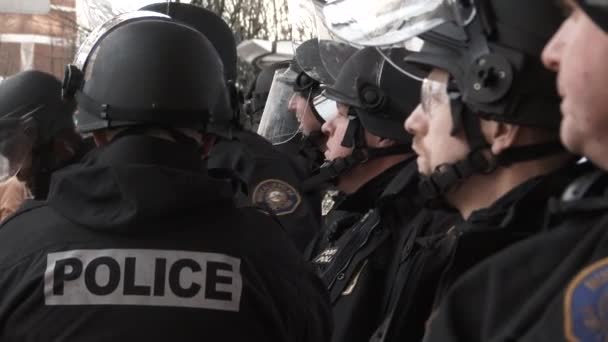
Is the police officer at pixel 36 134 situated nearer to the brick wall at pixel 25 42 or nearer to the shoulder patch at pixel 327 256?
the shoulder patch at pixel 327 256

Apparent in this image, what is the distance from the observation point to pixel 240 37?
13.0 m

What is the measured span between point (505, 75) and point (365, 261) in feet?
3.92

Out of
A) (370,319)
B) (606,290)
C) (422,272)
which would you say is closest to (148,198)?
(422,272)

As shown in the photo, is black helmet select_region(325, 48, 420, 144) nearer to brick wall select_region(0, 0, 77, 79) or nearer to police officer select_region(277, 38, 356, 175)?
police officer select_region(277, 38, 356, 175)

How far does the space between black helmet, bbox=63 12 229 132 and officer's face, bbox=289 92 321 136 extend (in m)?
2.76

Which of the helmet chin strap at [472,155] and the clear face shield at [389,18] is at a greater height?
the clear face shield at [389,18]

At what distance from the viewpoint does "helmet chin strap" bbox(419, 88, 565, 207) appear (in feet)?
9.00

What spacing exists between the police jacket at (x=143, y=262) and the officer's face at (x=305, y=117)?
3.09m

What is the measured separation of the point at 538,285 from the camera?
5.58ft

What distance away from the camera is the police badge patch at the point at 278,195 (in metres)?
5.20

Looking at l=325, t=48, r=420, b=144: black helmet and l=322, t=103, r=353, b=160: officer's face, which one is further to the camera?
l=322, t=103, r=353, b=160: officer's face

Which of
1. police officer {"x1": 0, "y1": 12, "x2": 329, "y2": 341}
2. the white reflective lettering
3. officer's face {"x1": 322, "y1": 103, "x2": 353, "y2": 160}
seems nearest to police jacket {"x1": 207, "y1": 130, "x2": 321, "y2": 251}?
officer's face {"x1": 322, "y1": 103, "x2": 353, "y2": 160}

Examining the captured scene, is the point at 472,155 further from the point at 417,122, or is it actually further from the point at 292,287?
the point at 292,287

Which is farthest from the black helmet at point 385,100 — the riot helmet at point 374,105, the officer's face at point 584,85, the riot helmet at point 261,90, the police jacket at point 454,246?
the riot helmet at point 261,90
